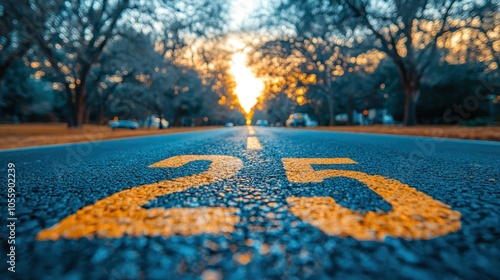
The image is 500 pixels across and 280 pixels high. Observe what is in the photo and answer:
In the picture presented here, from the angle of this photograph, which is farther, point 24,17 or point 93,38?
point 93,38

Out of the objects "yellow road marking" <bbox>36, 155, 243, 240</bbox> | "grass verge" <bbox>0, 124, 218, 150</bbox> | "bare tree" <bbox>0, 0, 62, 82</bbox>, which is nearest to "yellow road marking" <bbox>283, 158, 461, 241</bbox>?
"yellow road marking" <bbox>36, 155, 243, 240</bbox>

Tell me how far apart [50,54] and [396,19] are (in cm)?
1493

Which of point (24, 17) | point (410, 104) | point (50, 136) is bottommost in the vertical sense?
point (50, 136)

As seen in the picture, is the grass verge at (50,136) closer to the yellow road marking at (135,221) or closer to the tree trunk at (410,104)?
the yellow road marking at (135,221)

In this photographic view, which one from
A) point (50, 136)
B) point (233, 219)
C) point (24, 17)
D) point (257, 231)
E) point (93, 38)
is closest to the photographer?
point (257, 231)

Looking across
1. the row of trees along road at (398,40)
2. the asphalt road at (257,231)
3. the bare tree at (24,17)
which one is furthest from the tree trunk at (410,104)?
the bare tree at (24,17)

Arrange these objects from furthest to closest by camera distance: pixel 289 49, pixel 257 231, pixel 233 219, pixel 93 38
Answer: pixel 289 49
pixel 93 38
pixel 233 219
pixel 257 231

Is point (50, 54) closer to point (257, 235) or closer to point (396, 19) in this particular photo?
point (257, 235)

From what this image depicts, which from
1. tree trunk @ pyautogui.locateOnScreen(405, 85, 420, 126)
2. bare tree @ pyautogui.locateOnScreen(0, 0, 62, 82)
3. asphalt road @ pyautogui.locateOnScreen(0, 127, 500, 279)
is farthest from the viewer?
tree trunk @ pyautogui.locateOnScreen(405, 85, 420, 126)

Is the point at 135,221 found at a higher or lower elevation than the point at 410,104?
lower

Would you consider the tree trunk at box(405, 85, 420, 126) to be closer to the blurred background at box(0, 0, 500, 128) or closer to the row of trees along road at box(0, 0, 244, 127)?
the blurred background at box(0, 0, 500, 128)

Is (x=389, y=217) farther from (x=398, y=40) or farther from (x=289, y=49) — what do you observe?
(x=289, y=49)

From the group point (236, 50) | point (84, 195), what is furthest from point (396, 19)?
point (84, 195)

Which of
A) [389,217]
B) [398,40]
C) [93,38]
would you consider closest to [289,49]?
[398,40]
